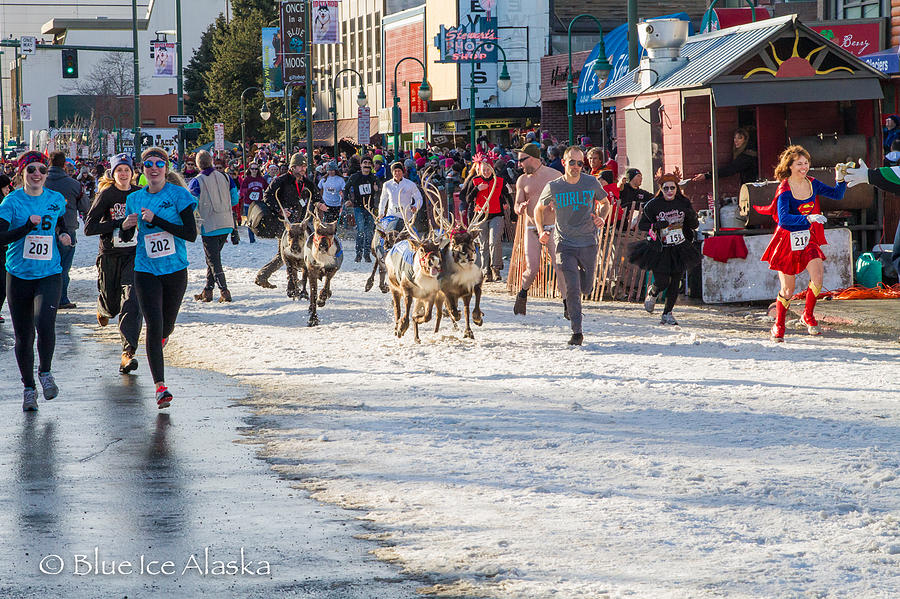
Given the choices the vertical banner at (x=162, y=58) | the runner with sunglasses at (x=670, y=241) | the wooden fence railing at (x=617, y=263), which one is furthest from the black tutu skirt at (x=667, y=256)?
the vertical banner at (x=162, y=58)

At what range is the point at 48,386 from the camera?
31.9 feet

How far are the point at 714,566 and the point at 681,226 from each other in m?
8.63

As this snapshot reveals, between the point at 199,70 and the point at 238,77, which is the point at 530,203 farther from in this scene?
the point at 199,70

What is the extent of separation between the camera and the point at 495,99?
57406 mm

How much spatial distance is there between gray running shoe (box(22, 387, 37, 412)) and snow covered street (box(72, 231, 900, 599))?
41.3 inches

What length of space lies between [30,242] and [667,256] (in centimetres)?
672

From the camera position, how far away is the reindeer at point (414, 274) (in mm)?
12016

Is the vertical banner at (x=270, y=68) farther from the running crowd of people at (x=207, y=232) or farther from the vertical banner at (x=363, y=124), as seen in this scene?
the running crowd of people at (x=207, y=232)

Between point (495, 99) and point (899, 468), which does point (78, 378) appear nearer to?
point (899, 468)

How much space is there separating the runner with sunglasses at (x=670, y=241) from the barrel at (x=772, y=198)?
6.93ft

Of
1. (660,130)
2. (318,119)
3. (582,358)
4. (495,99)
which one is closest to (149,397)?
(582,358)

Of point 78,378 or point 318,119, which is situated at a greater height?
point 318,119

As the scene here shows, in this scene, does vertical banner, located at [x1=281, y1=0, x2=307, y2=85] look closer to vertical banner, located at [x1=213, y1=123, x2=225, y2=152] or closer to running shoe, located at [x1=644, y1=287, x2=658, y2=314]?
vertical banner, located at [x1=213, y1=123, x2=225, y2=152]

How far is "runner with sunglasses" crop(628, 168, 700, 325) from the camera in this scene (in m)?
13.6
